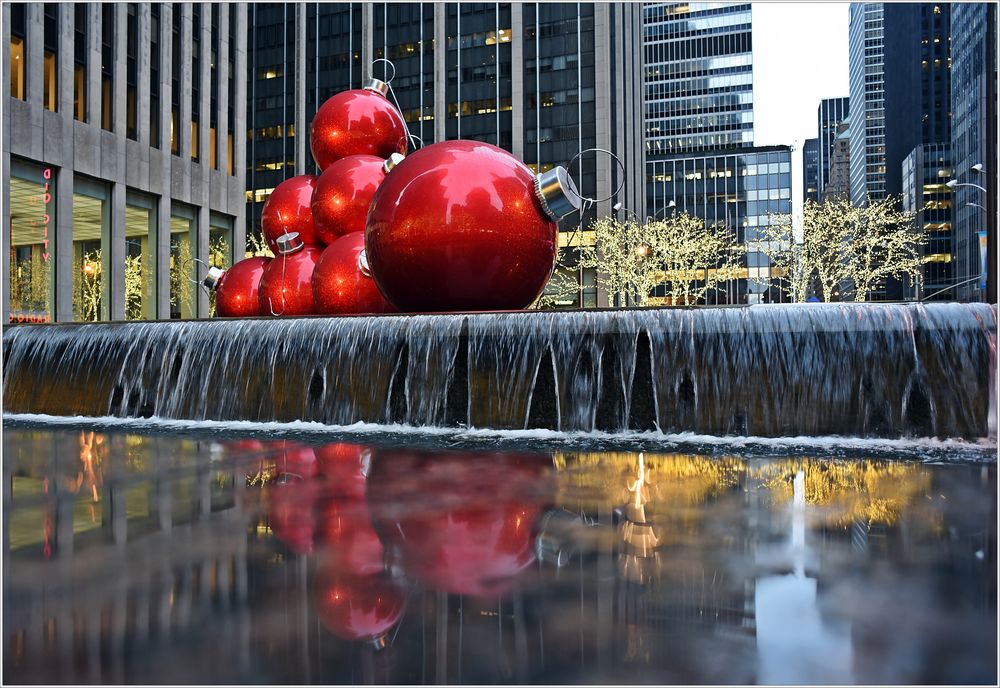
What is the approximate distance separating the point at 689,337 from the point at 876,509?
2.45m

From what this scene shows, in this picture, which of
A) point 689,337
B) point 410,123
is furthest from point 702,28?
point 689,337

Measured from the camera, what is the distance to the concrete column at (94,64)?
2423cm

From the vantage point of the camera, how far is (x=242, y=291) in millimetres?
9164

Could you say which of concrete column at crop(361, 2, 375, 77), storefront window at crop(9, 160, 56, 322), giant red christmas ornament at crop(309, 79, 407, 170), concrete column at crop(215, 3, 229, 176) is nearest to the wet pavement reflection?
giant red christmas ornament at crop(309, 79, 407, 170)

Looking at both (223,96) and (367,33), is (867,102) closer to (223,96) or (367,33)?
(367,33)

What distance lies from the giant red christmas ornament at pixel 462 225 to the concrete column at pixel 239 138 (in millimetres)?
29061

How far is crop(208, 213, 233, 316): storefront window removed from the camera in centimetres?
3212

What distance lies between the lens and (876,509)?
114 inches

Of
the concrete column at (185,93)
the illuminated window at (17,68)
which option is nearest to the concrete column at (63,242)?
the illuminated window at (17,68)

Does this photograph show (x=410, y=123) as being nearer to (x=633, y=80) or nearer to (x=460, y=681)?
(x=633, y=80)

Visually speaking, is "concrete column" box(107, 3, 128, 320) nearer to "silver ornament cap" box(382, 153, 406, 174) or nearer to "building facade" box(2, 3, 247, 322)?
"building facade" box(2, 3, 247, 322)

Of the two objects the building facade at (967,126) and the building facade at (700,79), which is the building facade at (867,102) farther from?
the building facade at (967,126)

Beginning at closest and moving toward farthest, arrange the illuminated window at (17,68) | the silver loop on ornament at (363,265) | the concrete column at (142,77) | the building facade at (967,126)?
the silver loop on ornament at (363,265) → the illuminated window at (17,68) → the concrete column at (142,77) → the building facade at (967,126)

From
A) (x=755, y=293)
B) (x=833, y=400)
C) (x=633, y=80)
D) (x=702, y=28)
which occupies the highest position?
(x=702, y=28)
